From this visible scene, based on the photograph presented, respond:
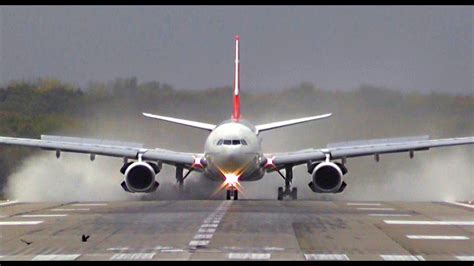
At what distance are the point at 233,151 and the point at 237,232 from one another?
1692cm

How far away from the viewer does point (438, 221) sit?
121 ft

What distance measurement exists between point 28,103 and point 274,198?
47.0ft

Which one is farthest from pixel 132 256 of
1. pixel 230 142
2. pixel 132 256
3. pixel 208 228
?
pixel 230 142

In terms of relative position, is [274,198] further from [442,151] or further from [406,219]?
[406,219]

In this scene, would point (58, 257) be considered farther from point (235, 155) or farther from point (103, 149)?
point (103, 149)

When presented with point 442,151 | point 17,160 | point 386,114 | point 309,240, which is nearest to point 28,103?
point 17,160

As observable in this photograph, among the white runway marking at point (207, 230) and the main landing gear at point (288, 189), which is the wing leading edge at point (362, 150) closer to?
the main landing gear at point (288, 189)

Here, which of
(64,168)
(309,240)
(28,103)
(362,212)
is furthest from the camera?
(64,168)

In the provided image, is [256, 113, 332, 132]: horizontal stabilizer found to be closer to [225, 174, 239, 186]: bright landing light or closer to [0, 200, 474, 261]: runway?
[225, 174, 239, 186]: bright landing light

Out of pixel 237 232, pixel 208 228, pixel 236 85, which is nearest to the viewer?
pixel 237 232

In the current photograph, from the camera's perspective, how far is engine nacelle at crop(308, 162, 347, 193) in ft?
162

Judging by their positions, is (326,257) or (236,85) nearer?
(326,257)

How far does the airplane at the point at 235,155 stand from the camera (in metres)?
48.5

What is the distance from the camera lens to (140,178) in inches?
1928
